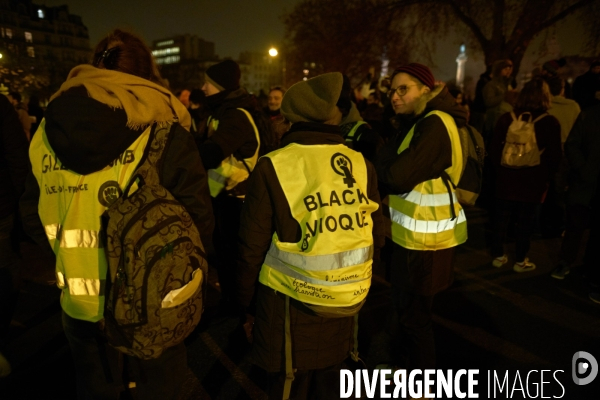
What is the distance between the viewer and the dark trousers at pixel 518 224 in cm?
464

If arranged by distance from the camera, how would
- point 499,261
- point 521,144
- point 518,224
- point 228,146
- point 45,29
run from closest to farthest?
point 228,146, point 521,144, point 518,224, point 499,261, point 45,29

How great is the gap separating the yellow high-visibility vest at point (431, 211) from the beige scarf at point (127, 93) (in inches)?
54.0

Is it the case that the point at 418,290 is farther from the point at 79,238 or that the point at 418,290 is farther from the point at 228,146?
the point at 79,238

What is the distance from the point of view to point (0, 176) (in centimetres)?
288

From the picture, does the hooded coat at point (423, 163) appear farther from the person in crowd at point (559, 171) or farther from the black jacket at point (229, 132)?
the person in crowd at point (559, 171)

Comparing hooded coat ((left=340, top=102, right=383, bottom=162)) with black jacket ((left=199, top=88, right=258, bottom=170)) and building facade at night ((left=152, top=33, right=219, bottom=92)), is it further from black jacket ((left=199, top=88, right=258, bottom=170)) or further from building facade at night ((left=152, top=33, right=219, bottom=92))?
building facade at night ((left=152, top=33, right=219, bottom=92))

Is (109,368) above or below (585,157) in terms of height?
below

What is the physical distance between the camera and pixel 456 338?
11.5 feet

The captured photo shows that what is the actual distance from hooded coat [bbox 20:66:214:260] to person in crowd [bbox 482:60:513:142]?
600 cm

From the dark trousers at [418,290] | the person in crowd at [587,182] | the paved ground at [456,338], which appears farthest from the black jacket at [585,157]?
the dark trousers at [418,290]

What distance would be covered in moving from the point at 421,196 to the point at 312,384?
1215 mm

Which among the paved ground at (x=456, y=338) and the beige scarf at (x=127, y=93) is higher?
the beige scarf at (x=127, y=93)

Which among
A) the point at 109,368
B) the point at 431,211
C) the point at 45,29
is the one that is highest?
the point at 45,29

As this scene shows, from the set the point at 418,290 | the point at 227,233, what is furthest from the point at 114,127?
the point at 227,233
